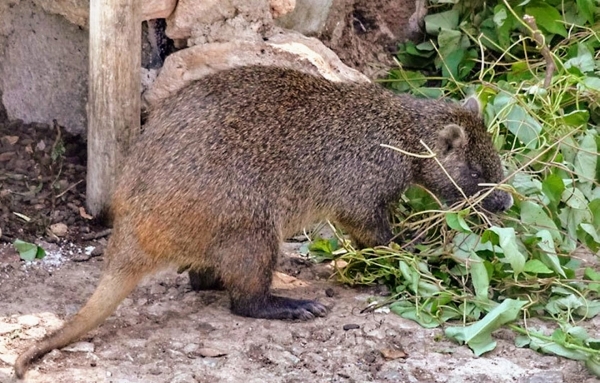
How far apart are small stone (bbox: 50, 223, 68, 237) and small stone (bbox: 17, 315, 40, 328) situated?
101cm

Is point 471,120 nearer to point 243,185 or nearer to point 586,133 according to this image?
point 586,133

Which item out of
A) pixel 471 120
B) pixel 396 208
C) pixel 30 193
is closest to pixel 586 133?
pixel 471 120

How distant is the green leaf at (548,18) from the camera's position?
743 cm

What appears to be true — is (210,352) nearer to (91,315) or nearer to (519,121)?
(91,315)

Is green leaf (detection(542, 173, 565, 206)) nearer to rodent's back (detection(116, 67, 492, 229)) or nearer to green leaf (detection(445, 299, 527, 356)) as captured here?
rodent's back (detection(116, 67, 492, 229))

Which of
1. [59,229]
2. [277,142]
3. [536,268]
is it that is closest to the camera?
[536,268]

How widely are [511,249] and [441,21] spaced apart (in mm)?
3228

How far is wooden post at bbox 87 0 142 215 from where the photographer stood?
5.64m

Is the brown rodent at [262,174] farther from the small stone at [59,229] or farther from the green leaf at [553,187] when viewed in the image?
the small stone at [59,229]

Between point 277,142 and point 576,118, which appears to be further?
point 576,118

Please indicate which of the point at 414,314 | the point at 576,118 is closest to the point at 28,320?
the point at 414,314

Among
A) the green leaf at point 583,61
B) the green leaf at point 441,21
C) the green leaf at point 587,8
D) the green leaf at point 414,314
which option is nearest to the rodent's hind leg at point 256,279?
the green leaf at point 414,314

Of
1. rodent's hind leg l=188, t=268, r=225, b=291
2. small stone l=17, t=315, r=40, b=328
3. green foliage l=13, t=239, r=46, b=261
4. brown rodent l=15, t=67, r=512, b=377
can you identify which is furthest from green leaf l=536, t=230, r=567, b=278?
green foliage l=13, t=239, r=46, b=261

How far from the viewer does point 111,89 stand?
18.9 ft
